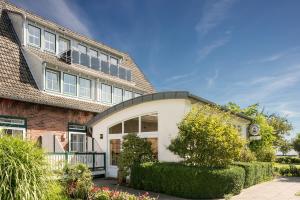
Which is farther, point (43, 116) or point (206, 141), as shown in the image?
point (43, 116)

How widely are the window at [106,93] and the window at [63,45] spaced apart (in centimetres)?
380

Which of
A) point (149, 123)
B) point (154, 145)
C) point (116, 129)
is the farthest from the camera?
point (116, 129)

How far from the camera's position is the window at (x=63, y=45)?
77.2 ft

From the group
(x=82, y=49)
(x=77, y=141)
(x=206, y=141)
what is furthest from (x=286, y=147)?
(x=206, y=141)

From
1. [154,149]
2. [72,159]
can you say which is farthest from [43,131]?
[154,149]

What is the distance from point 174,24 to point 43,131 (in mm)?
9574

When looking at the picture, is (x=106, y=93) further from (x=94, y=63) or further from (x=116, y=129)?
(x=116, y=129)

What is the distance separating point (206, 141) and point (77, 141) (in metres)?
10.6

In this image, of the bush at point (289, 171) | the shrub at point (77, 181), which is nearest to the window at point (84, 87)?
the shrub at point (77, 181)

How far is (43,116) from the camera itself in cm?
1911

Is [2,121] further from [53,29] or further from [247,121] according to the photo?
[247,121]

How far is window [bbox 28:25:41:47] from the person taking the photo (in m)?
21.4

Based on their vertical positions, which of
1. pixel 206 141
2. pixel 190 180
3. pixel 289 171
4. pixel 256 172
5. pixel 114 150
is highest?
pixel 206 141

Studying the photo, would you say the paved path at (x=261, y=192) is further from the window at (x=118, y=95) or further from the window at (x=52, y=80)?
the window at (x=118, y=95)
